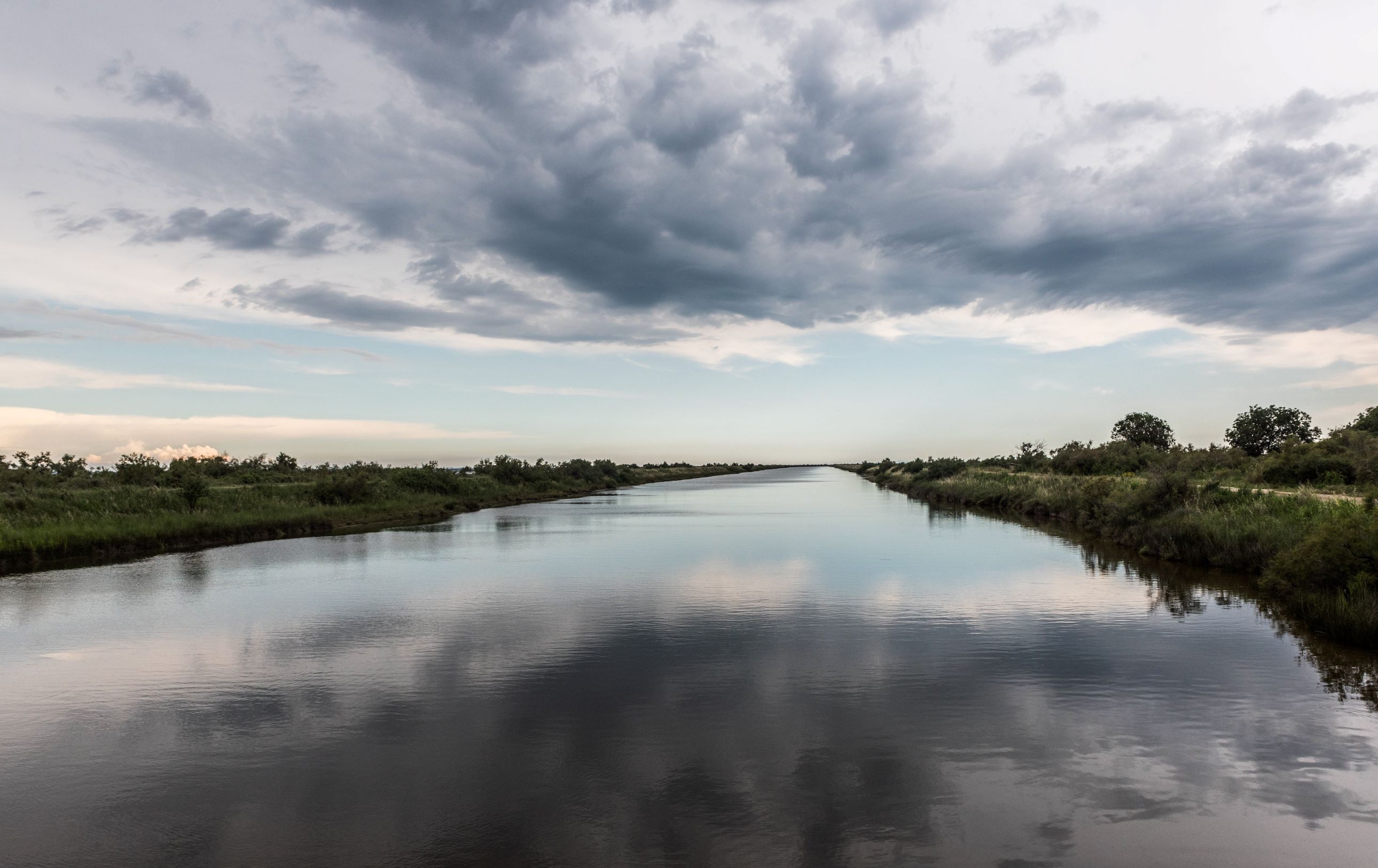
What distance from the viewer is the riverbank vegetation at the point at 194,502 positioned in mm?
27062

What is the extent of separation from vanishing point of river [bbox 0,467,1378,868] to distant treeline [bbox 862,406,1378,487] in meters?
20.2

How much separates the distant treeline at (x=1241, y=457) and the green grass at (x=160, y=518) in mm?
39261

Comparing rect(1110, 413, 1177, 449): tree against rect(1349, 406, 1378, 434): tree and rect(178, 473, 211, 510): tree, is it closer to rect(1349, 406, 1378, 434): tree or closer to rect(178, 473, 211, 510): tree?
rect(1349, 406, 1378, 434): tree

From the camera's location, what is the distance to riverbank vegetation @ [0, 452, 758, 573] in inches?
1065

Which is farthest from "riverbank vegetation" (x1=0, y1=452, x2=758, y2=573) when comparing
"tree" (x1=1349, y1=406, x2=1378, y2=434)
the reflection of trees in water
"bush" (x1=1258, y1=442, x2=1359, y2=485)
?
"tree" (x1=1349, y1=406, x2=1378, y2=434)

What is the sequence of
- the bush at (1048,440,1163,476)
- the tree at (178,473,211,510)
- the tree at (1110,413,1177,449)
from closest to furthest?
the tree at (178,473,211,510)
the bush at (1048,440,1163,476)
the tree at (1110,413,1177,449)

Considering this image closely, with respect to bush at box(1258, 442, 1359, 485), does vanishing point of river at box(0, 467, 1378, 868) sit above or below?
below

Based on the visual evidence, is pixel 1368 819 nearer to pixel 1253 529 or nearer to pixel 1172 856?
pixel 1172 856

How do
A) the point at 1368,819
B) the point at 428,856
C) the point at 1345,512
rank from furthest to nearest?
the point at 1345,512
the point at 1368,819
the point at 428,856

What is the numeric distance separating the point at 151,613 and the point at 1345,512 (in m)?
27.8

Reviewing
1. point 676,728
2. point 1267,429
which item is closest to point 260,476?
point 676,728

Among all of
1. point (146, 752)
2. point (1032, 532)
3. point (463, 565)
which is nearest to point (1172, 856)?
point (146, 752)

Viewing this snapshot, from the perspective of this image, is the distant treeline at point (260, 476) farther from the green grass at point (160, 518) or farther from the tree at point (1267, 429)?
the tree at point (1267, 429)

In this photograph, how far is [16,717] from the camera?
10500mm
